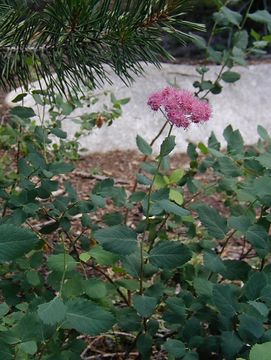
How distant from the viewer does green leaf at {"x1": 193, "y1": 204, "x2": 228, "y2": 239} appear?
1.55 m

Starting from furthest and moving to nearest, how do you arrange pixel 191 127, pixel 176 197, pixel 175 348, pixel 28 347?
1. pixel 191 127
2. pixel 176 197
3. pixel 175 348
4. pixel 28 347

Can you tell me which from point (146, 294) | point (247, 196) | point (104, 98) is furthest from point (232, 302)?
point (104, 98)

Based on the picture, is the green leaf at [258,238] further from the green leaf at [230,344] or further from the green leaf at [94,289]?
the green leaf at [94,289]

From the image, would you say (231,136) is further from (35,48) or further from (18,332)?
(18,332)

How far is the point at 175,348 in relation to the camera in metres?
1.42

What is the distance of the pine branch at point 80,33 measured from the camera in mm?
1358

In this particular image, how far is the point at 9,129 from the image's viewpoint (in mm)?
2314

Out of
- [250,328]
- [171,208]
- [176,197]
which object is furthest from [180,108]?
[176,197]

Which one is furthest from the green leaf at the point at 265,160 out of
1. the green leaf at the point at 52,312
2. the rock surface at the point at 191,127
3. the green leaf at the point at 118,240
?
the rock surface at the point at 191,127

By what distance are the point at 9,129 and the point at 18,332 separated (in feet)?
3.89

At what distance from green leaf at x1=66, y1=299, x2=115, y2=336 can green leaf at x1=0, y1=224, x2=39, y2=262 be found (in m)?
0.19

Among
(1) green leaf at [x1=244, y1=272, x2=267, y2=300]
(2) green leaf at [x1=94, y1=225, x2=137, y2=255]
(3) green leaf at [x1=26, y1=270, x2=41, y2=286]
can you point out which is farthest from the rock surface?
(1) green leaf at [x1=244, y1=272, x2=267, y2=300]

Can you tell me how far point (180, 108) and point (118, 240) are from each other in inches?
11.7

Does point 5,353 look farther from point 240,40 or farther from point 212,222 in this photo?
point 240,40
